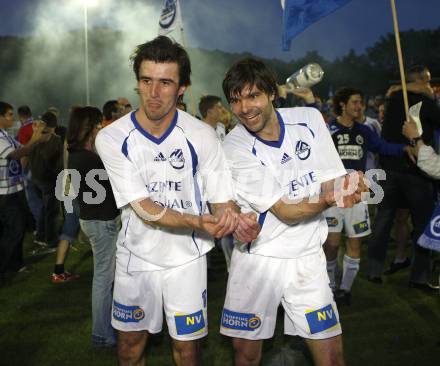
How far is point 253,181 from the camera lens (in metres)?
3.32

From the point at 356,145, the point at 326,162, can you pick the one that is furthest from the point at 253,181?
the point at 356,145

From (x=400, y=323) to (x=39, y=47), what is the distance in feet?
156

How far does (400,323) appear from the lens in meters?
5.57

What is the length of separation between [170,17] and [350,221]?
4.59m

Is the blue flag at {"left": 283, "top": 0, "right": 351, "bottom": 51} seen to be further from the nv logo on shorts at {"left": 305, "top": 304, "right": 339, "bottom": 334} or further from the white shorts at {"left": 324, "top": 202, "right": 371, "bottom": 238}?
the nv logo on shorts at {"left": 305, "top": 304, "right": 339, "bottom": 334}

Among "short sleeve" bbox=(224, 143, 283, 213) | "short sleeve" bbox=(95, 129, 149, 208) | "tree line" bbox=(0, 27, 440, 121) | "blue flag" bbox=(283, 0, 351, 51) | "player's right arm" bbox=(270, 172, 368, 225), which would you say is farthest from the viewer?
"tree line" bbox=(0, 27, 440, 121)

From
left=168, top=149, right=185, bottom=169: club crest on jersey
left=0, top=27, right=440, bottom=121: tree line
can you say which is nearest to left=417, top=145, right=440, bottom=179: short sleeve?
left=168, top=149, right=185, bottom=169: club crest on jersey

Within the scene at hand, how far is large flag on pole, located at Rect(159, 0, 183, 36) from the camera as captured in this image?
823 cm

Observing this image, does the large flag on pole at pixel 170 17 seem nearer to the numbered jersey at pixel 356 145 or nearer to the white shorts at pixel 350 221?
the numbered jersey at pixel 356 145

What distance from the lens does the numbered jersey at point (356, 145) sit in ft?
20.7

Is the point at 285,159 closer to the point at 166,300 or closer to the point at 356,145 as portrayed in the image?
the point at 166,300

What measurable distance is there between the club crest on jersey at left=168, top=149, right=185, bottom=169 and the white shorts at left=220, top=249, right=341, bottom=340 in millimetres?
Answer: 757

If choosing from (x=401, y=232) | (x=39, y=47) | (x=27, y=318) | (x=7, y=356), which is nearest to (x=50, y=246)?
(x=27, y=318)

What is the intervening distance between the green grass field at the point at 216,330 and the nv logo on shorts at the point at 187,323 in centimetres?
153
